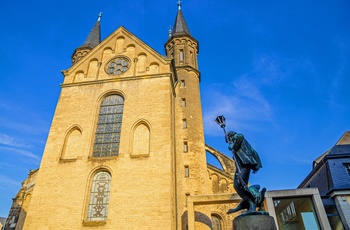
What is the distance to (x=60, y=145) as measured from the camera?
1495 centimetres

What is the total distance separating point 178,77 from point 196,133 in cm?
543

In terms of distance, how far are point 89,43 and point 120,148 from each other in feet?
60.0

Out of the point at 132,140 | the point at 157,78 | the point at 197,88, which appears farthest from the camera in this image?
the point at 197,88

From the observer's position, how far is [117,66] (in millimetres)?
18422

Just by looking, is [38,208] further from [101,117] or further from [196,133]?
[196,133]

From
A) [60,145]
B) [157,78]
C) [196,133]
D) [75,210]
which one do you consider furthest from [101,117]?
[196,133]

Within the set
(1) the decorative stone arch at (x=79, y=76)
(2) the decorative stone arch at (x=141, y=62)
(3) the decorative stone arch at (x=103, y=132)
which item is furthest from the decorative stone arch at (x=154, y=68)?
(1) the decorative stone arch at (x=79, y=76)

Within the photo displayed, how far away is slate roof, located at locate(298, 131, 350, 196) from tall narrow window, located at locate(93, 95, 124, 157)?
13.8 metres

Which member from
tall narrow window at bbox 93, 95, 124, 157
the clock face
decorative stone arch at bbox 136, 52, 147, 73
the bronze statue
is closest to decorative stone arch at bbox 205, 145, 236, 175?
decorative stone arch at bbox 136, 52, 147, 73

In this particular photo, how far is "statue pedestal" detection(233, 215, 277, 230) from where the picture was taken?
605cm

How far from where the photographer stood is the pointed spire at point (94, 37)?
94.2ft

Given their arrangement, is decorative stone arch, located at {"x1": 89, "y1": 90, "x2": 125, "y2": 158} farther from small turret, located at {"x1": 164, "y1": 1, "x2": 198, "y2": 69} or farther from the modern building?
the modern building

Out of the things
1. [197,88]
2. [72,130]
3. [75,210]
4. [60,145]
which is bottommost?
[75,210]

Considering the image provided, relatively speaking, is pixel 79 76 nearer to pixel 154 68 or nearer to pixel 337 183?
pixel 154 68
